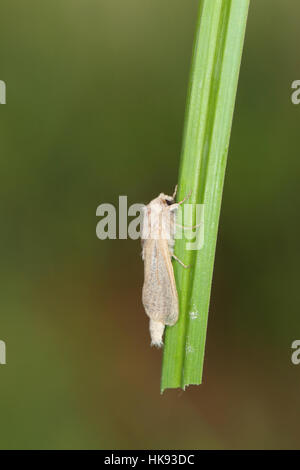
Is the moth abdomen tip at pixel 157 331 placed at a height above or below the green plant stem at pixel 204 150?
below

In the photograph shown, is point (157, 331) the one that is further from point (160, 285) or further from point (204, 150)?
point (204, 150)

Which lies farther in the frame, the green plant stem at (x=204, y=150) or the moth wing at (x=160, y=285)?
the moth wing at (x=160, y=285)

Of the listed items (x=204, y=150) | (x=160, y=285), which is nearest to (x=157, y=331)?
(x=160, y=285)

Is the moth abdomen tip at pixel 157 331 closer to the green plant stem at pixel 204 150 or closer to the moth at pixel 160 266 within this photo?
the moth at pixel 160 266

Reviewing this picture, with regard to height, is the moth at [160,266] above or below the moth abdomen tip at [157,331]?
above

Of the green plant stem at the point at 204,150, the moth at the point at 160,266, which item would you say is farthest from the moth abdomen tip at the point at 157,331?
the green plant stem at the point at 204,150

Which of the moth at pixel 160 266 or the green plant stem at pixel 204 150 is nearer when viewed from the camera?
the green plant stem at pixel 204 150

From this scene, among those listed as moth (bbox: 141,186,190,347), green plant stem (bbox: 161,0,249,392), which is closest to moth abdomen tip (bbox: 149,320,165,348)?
moth (bbox: 141,186,190,347)

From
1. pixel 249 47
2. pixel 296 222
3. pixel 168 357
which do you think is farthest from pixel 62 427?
pixel 249 47
